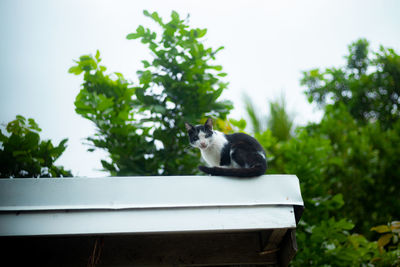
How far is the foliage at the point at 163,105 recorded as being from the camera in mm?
2252

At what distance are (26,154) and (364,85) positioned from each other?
18.1 ft

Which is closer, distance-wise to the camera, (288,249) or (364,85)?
(288,249)

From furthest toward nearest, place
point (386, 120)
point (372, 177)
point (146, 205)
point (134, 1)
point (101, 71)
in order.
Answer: point (386, 120)
point (372, 177)
point (134, 1)
point (101, 71)
point (146, 205)

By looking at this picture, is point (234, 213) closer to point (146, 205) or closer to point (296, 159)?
point (146, 205)

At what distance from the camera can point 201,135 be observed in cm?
209


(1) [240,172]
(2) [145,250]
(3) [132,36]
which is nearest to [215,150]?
(1) [240,172]

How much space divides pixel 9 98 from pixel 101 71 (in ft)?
2.34

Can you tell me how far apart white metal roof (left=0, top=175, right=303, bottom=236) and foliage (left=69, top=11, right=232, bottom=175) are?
1.04 metres

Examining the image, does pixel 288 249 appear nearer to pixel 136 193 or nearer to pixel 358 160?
pixel 136 193

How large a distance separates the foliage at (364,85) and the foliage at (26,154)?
15.6 feet

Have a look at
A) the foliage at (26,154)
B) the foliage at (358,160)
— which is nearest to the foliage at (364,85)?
the foliage at (358,160)

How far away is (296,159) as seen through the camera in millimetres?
2562

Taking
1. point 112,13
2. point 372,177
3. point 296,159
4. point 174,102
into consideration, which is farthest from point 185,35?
point 372,177

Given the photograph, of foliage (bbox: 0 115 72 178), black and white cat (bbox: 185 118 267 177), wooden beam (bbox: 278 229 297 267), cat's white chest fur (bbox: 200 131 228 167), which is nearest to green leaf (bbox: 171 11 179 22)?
black and white cat (bbox: 185 118 267 177)
